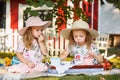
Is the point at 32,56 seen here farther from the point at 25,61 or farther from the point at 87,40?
the point at 87,40

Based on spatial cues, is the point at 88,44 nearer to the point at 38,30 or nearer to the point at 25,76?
the point at 38,30

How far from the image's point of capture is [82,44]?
203 inches

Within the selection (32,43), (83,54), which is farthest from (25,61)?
(83,54)

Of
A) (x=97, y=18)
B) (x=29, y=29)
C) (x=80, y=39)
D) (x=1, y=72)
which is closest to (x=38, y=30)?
(x=29, y=29)

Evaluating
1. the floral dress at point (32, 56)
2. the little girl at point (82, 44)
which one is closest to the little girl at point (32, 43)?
the floral dress at point (32, 56)

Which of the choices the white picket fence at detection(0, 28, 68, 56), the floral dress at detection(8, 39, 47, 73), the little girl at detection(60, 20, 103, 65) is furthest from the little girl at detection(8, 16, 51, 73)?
the white picket fence at detection(0, 28, 68, 56)

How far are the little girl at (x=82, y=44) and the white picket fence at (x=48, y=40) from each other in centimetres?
815

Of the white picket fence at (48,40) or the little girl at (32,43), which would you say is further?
the white picket fence at (48,40)

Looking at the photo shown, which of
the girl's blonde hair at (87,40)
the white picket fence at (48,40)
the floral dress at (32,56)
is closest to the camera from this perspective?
the floral dress at (32,56)

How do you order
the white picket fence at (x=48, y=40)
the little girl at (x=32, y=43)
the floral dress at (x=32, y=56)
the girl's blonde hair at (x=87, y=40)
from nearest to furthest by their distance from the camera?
1. the floral dress at (x=32, y=56)
2. the little girl at (x=32, y=43)
3. the girl's blonde hair at (x=87, y=40)
4. the white picket fence at (x=48, y=40)

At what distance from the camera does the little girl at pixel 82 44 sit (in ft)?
16.3

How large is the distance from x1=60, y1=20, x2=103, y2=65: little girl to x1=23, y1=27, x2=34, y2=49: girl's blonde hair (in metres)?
0.43

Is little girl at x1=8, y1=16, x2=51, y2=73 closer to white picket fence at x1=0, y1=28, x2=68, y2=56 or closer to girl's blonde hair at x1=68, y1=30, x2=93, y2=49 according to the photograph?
girl's blonde hair at x1=68, y1=30, x2=93, y2=49

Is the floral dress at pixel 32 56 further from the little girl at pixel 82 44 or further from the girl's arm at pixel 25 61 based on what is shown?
the little girl at pixel 82 44
